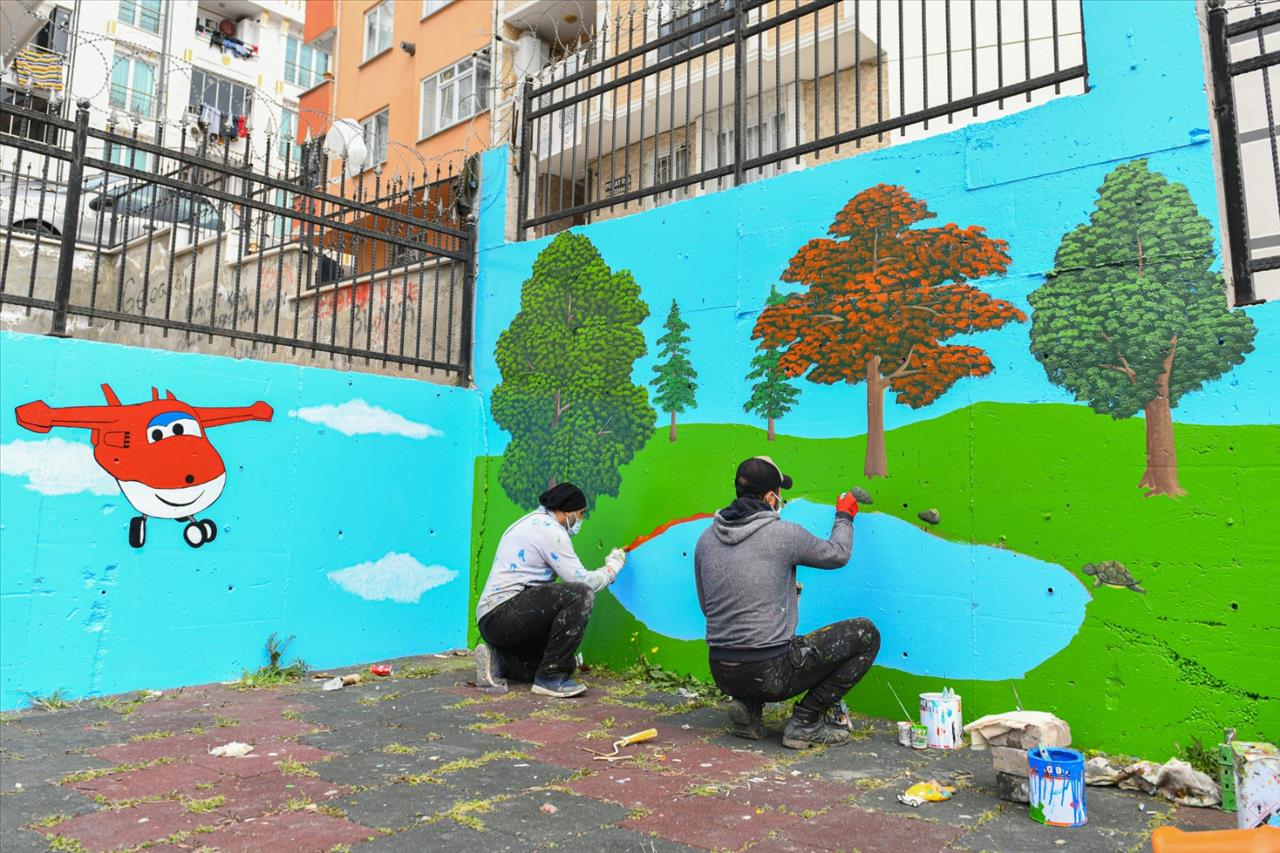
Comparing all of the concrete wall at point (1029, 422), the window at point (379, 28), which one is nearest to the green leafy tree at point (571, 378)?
the concrete wall at point (1029, 422)

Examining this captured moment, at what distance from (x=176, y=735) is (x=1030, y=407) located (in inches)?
185

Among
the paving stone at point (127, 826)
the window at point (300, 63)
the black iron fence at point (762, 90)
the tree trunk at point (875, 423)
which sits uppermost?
the window at point (300, 63)

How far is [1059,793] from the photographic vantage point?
314 cm

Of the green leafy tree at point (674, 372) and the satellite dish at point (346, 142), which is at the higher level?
the satellite dish at point (346, 142)

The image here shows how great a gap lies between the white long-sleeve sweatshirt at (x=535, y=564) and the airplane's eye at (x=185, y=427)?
2202mm

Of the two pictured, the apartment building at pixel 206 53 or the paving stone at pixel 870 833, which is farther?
the apartment building at pixel 206 53

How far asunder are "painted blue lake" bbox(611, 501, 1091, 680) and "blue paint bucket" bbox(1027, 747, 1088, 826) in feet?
3.48

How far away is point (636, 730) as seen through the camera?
4.55 m

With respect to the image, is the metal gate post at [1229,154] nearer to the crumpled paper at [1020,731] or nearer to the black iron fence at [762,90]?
the black iron fence at [762,90]

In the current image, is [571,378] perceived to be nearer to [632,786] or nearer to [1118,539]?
[632,786]

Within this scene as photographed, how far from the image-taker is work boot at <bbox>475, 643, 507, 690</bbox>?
560cm

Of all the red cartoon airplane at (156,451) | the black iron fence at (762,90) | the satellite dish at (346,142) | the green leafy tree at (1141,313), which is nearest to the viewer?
the green leafy tree at (1141,313)

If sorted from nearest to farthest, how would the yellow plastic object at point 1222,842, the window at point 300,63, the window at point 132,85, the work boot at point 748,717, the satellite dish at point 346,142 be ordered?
the yellow plastic object at point 1222,842 → the work boot at point 748,717 → the satellite dish at point 346,142 → the window at point 132,85 → the window at point 300,63

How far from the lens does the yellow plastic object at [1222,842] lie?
2.51 meters
